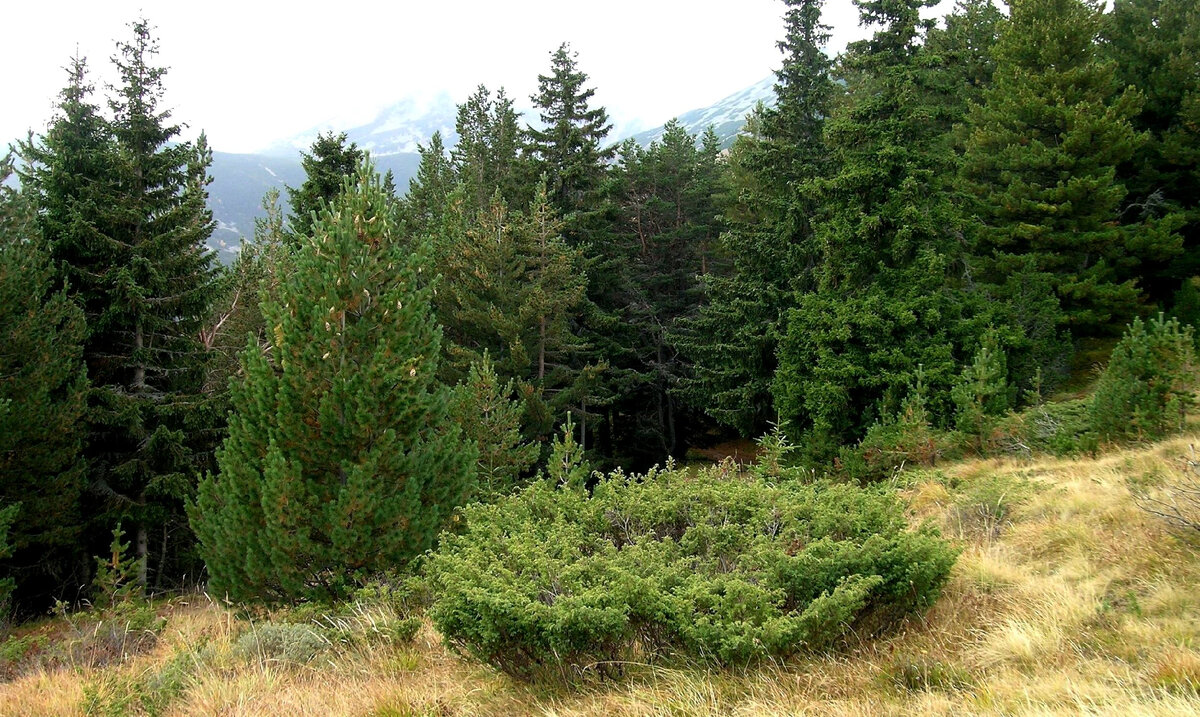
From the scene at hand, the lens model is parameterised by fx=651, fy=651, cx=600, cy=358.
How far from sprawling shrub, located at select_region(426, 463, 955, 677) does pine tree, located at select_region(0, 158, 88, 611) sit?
1244cm

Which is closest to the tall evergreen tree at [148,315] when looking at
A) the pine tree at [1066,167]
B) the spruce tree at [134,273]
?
the spruce tree at [134,273]

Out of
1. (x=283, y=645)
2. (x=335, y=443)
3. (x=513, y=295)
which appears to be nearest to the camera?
(x=283, y=645)

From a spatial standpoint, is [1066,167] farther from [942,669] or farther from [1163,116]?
[942,669]

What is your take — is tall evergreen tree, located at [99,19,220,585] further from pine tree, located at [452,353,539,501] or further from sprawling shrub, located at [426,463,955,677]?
sprawling shrub, located at [426,463,955,677]

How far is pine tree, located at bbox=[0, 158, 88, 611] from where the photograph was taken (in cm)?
1277

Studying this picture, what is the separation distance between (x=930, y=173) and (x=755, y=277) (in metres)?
6.20

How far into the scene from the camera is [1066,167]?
58.3 feet

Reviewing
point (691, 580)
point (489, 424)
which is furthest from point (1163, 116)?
point (691, 580)

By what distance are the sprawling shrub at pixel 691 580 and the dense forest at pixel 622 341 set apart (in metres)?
0.03

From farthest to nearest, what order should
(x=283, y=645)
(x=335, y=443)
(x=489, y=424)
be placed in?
1. (x=489, y=424)
2. (x=335, y=443)
3. (x=283, y=645)

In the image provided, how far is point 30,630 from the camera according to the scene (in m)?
12.2

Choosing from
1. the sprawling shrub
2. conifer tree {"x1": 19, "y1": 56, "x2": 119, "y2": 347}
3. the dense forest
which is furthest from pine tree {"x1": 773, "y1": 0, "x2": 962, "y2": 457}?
conifer tree {"x1": 19, "y1": 56, "x2": 119, "y2": 347}

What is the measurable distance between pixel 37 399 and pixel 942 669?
1605cm

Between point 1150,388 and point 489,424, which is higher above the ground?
point 1150,388
